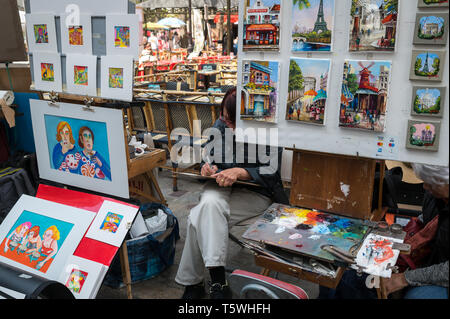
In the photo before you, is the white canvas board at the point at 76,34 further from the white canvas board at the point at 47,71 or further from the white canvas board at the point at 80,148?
the white canvas board at the point at 80,148

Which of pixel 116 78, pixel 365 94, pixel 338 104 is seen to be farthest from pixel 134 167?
pixel 365 94

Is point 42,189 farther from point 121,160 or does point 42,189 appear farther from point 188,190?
point 188,190

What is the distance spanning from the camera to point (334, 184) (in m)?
1.95

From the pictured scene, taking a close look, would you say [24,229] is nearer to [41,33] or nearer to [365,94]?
[41,33]

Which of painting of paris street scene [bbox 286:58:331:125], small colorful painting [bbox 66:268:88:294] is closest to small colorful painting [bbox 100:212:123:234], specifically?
small colorful painting [bbox 66:268:88:294]

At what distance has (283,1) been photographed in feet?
5.70

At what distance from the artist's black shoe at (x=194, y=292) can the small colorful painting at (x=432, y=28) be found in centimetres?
166

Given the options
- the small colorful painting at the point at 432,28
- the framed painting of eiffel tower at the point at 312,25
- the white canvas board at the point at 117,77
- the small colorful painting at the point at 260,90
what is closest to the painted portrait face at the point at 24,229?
the white canvas board at the point at 117,77

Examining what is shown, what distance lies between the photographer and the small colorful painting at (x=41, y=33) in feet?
7.72

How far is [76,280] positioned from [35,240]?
39cm

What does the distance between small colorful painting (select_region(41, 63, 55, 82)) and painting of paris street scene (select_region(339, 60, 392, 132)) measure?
5.69 feet

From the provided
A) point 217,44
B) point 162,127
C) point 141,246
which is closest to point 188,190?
point 162,127

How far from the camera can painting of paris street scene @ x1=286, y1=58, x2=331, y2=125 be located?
1.72 m

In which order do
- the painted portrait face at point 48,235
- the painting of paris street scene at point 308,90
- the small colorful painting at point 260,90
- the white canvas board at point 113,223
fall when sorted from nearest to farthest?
the painting of paris street scene at point 308,90, the small colorful painting at point 260,90, the white canvas board at point 113,223, the painted portrait face at point 48,235
